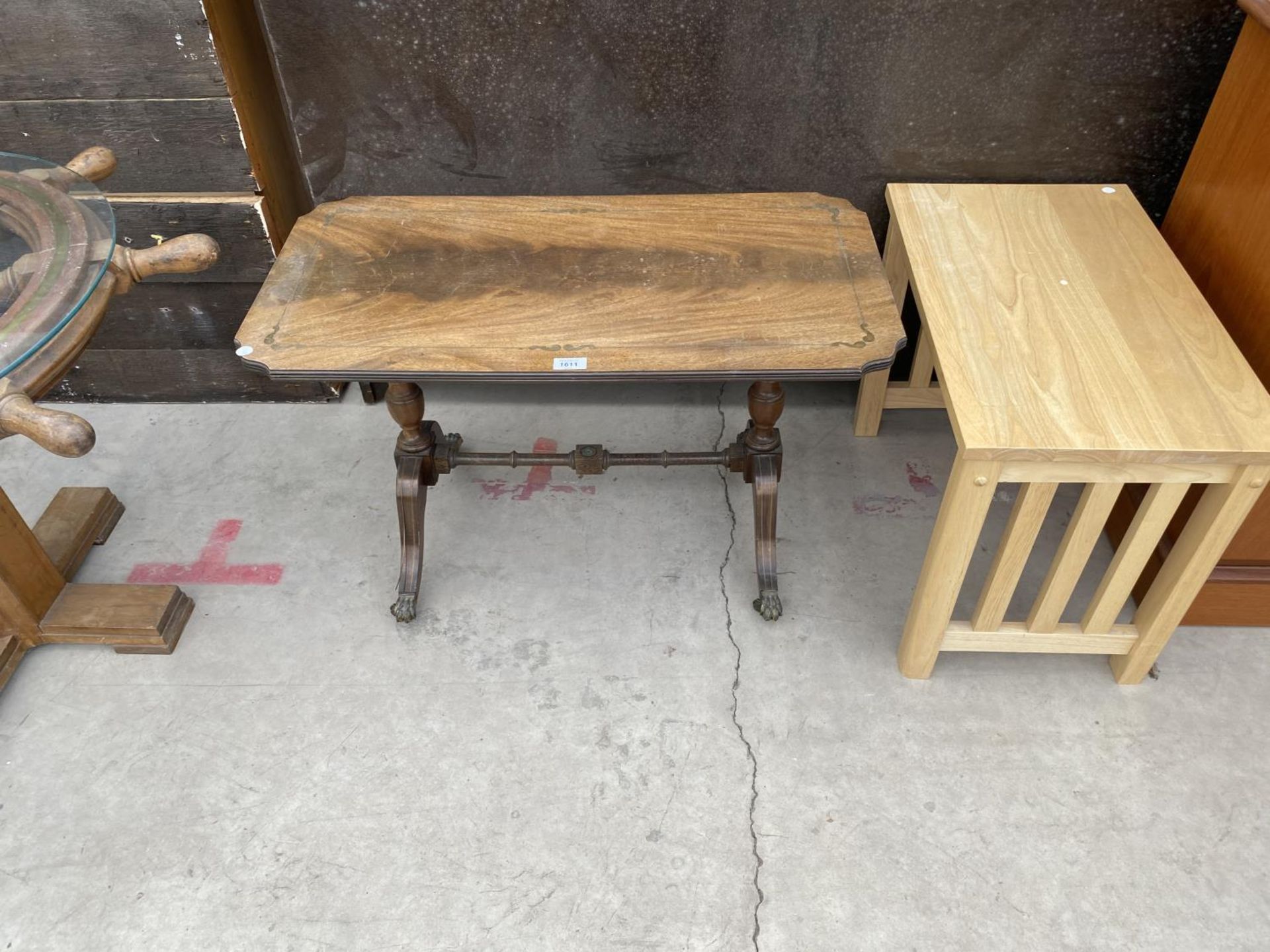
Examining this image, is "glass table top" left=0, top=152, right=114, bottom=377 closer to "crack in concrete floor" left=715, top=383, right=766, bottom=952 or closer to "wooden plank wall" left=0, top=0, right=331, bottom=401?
"wooden plank wall" left=0, top=0, right=331, bottom=401

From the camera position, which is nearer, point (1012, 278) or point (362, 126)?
point (1012, 278)

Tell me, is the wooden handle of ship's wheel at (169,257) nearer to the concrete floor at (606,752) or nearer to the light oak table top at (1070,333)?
the concrete floor at (606,752)

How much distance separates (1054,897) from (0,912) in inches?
73.8

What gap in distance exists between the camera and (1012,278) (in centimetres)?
179

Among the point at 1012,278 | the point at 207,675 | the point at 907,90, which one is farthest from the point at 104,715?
the point at 907,90

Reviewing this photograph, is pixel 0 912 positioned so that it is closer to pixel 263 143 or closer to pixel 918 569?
pixel 263 143

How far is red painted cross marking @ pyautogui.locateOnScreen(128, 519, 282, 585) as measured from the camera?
217cm

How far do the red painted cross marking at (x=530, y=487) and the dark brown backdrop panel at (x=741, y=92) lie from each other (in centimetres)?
73

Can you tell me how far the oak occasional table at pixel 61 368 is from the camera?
1277 millimetres

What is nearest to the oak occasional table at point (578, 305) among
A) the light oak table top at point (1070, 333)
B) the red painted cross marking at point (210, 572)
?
the light oak table top at point (1070, 333)

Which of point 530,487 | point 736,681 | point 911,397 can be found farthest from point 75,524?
point 911,397

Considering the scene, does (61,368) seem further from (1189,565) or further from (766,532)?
(1189,565)

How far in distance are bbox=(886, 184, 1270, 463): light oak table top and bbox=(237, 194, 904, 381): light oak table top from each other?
16 cm

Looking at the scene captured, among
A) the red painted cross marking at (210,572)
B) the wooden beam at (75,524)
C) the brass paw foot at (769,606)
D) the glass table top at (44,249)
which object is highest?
the glass table top at (44,249)
